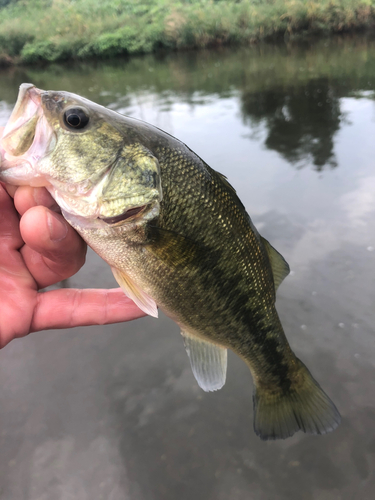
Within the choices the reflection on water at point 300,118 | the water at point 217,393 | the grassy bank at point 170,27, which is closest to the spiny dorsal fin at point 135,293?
the water at point 217,393

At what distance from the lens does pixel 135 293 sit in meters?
1.47

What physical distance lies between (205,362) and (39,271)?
972 mm

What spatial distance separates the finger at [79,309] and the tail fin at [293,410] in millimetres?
863

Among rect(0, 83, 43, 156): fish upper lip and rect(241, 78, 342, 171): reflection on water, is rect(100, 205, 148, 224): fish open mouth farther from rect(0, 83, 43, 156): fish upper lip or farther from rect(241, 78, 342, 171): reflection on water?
rect(241, 78, 342, 171): reflection on water

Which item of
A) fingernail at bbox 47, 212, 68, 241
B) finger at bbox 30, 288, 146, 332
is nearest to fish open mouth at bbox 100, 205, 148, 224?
fingernail at bbox 47, 212, 68, 241

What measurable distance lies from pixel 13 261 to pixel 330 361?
8.59 feet

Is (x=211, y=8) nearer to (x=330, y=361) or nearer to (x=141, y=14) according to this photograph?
(x=141, y=14)

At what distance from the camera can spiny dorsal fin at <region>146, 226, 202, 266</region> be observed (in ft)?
4.46

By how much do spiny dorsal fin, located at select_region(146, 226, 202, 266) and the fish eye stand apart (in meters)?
0.49

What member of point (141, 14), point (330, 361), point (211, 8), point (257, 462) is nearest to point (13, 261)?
point (257, 462)

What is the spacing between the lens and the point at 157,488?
224 centimetres

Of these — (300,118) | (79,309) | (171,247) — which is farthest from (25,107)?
(300,118)

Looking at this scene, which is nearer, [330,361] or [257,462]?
[257,462]

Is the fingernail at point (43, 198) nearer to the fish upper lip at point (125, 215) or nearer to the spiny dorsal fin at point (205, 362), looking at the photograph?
the fish upper lip at point (125, 215)
